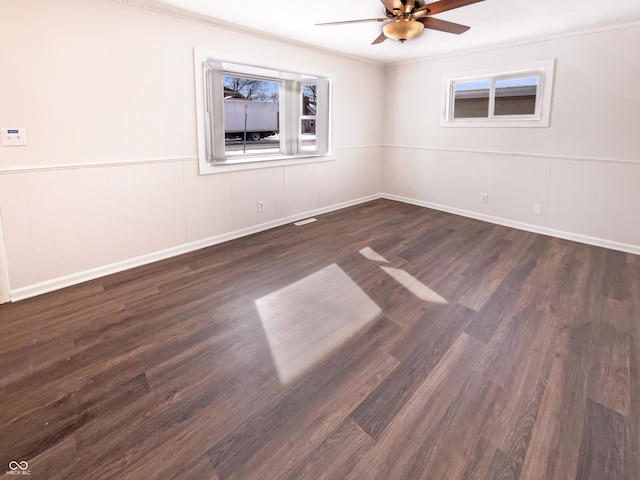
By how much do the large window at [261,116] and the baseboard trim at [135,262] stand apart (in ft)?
2.63

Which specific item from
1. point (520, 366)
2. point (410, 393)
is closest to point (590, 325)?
point (520, 366)

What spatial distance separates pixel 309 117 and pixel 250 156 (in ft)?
3.70

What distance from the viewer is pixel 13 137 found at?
256 cm

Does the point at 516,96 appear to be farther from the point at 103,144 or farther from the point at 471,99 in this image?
the point at 103,144

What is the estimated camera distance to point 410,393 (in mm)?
1784

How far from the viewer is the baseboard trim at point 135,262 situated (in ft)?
9.16

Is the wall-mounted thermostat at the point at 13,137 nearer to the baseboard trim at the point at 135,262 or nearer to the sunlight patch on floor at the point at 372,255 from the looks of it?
the baseboard trim at the point at 135,262

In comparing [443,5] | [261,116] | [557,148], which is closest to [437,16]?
[443,5]

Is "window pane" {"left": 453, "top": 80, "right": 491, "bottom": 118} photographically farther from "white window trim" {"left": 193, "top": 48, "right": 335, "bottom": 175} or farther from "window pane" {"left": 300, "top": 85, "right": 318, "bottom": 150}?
"window pane" {"left": 300, "top": 85, "right": 318, "bottom": 150}

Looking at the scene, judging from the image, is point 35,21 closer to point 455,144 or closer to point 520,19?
point 520,19


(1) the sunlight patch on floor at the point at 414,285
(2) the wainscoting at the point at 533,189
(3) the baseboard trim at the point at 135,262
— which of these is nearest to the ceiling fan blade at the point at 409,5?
(1) the sunlight patch on floor at the point at 414,285

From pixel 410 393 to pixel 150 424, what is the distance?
1.23 meters

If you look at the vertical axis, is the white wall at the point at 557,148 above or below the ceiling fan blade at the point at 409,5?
below

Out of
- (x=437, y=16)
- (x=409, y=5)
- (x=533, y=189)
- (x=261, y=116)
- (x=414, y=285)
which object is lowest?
(x=414, y=285)
